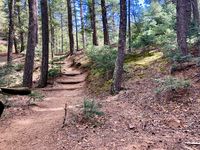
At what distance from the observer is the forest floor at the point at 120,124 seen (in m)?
7.09

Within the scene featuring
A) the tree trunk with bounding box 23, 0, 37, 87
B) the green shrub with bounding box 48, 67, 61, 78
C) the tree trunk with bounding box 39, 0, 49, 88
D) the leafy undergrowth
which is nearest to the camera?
the leafy undergrowth

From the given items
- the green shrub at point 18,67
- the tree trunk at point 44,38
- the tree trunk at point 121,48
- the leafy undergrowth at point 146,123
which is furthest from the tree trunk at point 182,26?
the green shrub at point 18,67

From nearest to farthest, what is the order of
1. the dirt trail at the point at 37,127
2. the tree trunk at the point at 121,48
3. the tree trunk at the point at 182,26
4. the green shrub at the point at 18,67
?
the dirt trail at the point at 37,127 → the tree trunk at the point at 121,48 → the tree trunk at the point at 182,26 → the green shrub at the point at 18,67

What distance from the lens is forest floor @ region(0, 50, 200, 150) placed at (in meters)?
7.09

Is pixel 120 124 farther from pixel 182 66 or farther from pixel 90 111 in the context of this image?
pixel 182 66

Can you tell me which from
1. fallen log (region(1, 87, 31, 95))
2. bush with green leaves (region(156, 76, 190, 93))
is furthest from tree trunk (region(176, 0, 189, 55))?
fallen log (region(1, 87, 31, 95))

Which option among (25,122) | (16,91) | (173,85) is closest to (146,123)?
(173,85)

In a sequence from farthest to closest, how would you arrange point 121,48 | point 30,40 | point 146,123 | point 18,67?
1. point 18,67
2. point 30,40
3. point 121,48
4. point 146,123

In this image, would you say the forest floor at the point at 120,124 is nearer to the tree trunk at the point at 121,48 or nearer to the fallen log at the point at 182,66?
the fallen log at the point at 182,66

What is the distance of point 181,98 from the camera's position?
376 inches

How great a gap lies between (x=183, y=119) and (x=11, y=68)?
51.4 ft

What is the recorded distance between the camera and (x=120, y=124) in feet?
27.6

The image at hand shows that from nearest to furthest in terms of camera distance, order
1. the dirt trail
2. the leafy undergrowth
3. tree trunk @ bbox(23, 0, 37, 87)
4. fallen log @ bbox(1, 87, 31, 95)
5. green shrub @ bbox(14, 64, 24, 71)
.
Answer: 1. the leafy undergrowth
2. the dirt trail
3. fallen log @ bbox(1, 87, 31, 95)
4. tree trunk @ bbox(23, 0, 37, 87)
5. green shrub @ bbox(14, 64, 24, 71)

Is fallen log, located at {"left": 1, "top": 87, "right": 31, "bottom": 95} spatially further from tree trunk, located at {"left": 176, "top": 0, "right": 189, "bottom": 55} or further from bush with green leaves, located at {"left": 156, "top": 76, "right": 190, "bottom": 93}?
tree trunk, located at {"left": 176, "top": 0, "right": 189, "bottom": 55}
